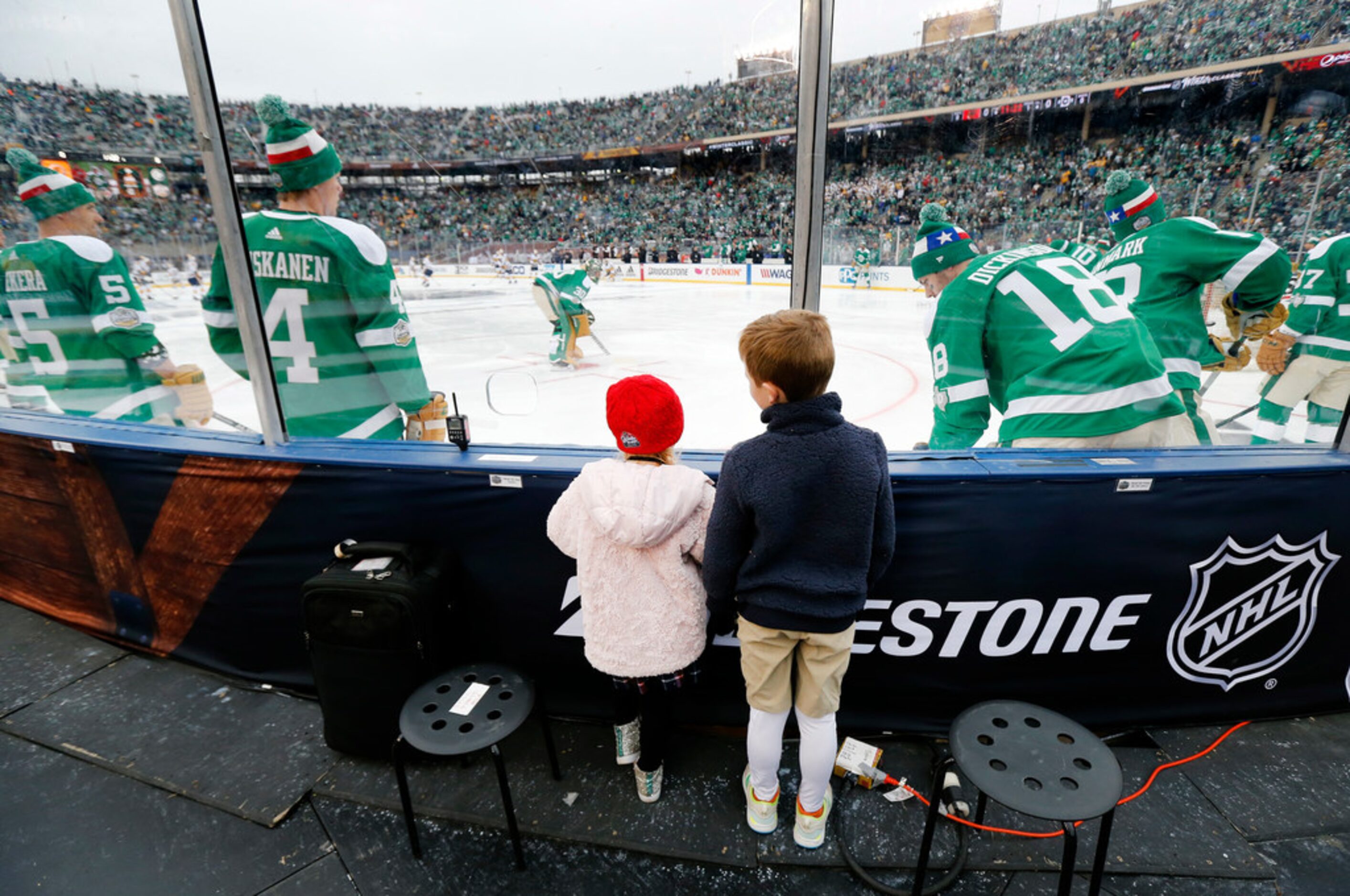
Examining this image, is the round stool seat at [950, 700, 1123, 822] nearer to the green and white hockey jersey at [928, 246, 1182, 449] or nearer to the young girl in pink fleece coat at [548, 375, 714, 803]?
the young girl in pink fleece coat at [548, 375, 714, 803]

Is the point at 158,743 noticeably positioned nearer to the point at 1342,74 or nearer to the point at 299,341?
the point at 299,341

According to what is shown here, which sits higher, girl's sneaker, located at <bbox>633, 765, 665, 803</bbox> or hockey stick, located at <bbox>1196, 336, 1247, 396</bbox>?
hockey stick, located at <bbox>1196, 336, 1247, 396</bbox>

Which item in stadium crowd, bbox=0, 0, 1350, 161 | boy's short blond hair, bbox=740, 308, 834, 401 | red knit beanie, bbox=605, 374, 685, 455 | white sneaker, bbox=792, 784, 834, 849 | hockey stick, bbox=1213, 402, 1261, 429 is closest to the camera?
boy's short blond hair, bbox=740, 308, 834, 401

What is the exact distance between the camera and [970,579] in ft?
4.96

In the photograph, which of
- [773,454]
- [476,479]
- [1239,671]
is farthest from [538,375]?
[1239,671]

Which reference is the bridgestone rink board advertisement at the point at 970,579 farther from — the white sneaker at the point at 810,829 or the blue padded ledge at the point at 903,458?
the white sneaker at the point at 810,829

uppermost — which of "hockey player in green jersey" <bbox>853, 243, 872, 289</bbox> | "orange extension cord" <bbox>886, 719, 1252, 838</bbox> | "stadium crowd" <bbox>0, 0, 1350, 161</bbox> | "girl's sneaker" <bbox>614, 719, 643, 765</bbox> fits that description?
"stadium crowd" <bbox>0, 0, 1350, 161</bbox>

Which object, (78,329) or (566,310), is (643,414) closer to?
(78,329)

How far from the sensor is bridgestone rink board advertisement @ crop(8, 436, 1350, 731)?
1.49m

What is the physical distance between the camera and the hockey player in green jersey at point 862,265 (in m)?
1.91

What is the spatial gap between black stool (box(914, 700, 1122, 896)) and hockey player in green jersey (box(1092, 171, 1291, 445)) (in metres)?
1.29

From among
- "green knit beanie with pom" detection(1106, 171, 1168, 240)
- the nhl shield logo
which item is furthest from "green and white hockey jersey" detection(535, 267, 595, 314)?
the nhl shield logo

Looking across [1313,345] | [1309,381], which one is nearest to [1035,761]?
[1309,381]

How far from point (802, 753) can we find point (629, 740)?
1.52ft
